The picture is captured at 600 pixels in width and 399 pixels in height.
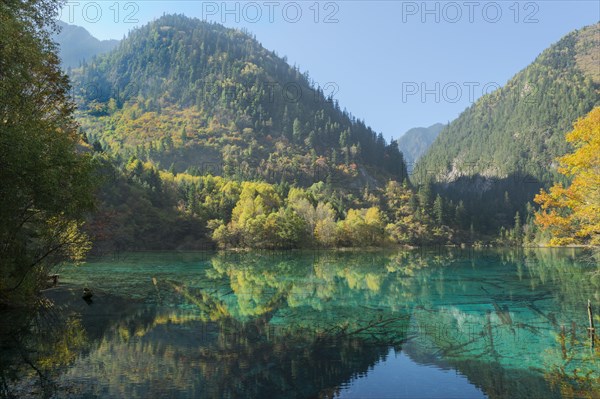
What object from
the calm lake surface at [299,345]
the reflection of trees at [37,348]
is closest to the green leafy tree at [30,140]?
the reflection of trees at [37,348]

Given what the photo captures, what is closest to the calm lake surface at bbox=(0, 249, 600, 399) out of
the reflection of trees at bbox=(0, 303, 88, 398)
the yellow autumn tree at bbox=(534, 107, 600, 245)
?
the reflection of trees at bbox=(0, 303, 88, 398)

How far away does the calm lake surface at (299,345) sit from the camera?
1631 centimetres

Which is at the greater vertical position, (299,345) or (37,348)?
(37,348)

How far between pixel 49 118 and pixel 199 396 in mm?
17829

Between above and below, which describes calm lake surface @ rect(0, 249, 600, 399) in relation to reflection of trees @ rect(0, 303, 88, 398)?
below

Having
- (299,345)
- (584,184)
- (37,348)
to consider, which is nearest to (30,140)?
(37,348)

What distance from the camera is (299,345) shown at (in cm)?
2211

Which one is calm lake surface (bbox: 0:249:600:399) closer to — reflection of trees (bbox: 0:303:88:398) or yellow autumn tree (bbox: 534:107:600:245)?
reflection of trees (bbox: 0:303:88:398)

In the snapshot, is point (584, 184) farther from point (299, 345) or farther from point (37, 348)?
point (37, 348)

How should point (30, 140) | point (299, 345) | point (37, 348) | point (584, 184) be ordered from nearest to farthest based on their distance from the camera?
1. point (30, 140)
2. point (37, 348)
3. point (299, 345)
4. point (584, 184)

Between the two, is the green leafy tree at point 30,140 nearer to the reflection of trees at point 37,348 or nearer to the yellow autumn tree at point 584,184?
the reflection of trees at point 37,348

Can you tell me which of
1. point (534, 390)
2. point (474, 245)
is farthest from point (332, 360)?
point (474, 245)

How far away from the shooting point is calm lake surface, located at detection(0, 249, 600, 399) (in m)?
16.3

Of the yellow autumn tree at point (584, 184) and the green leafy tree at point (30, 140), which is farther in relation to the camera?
the yellow autumn tree at point (584, 184)
